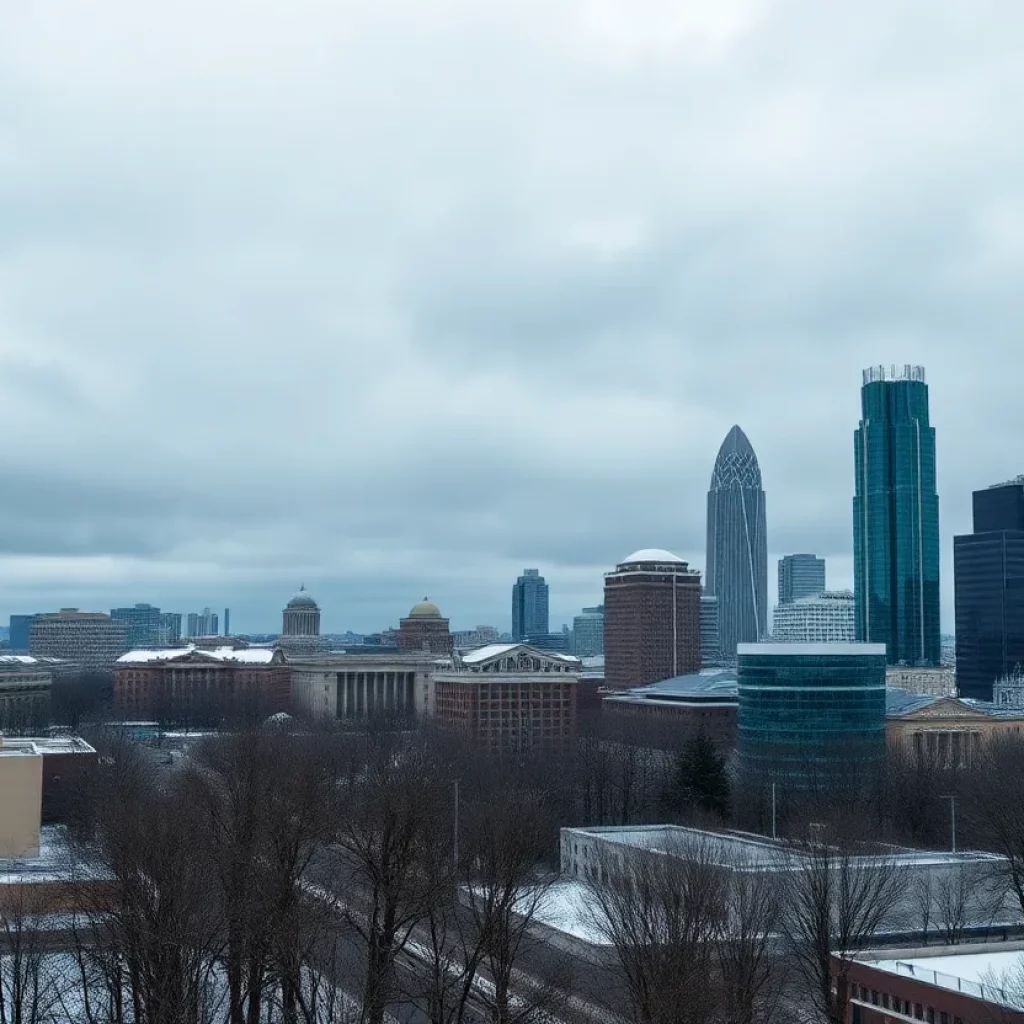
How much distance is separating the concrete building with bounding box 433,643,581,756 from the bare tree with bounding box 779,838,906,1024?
98.8 m

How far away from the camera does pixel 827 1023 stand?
41.1 meters

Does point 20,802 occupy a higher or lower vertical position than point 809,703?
lower

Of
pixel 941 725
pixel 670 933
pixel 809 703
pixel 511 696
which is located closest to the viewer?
pixel 670 933

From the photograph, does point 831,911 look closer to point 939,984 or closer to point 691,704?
point 939,984

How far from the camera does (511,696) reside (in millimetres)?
155875

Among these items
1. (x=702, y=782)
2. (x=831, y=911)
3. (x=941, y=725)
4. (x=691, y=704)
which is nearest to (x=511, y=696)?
(x=691, y=704)

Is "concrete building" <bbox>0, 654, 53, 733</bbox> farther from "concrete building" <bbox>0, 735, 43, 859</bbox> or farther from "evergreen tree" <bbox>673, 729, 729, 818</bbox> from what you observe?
"evergreen tree" <bbox>673, 729, 729, 818</bbox>

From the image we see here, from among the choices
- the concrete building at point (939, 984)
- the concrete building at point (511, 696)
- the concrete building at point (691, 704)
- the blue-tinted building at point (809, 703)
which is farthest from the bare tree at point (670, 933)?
the concrete building at point (511, 696)

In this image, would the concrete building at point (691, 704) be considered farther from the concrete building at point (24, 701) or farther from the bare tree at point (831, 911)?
the bare tree at point (831, 911)

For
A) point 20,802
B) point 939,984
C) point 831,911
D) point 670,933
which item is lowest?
point 831,911

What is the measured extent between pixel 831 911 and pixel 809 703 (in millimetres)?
66671

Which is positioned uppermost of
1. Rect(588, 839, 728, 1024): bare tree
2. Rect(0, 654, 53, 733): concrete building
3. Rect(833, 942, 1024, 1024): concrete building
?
Rect(588, 839, 728, 1024): bare tree

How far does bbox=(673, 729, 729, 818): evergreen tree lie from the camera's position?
302 feet

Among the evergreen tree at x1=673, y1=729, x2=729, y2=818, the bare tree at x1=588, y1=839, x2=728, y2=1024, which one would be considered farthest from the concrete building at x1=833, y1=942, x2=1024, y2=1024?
the evergreen tree at x1=673, y1=729, x2=729, y2=818
